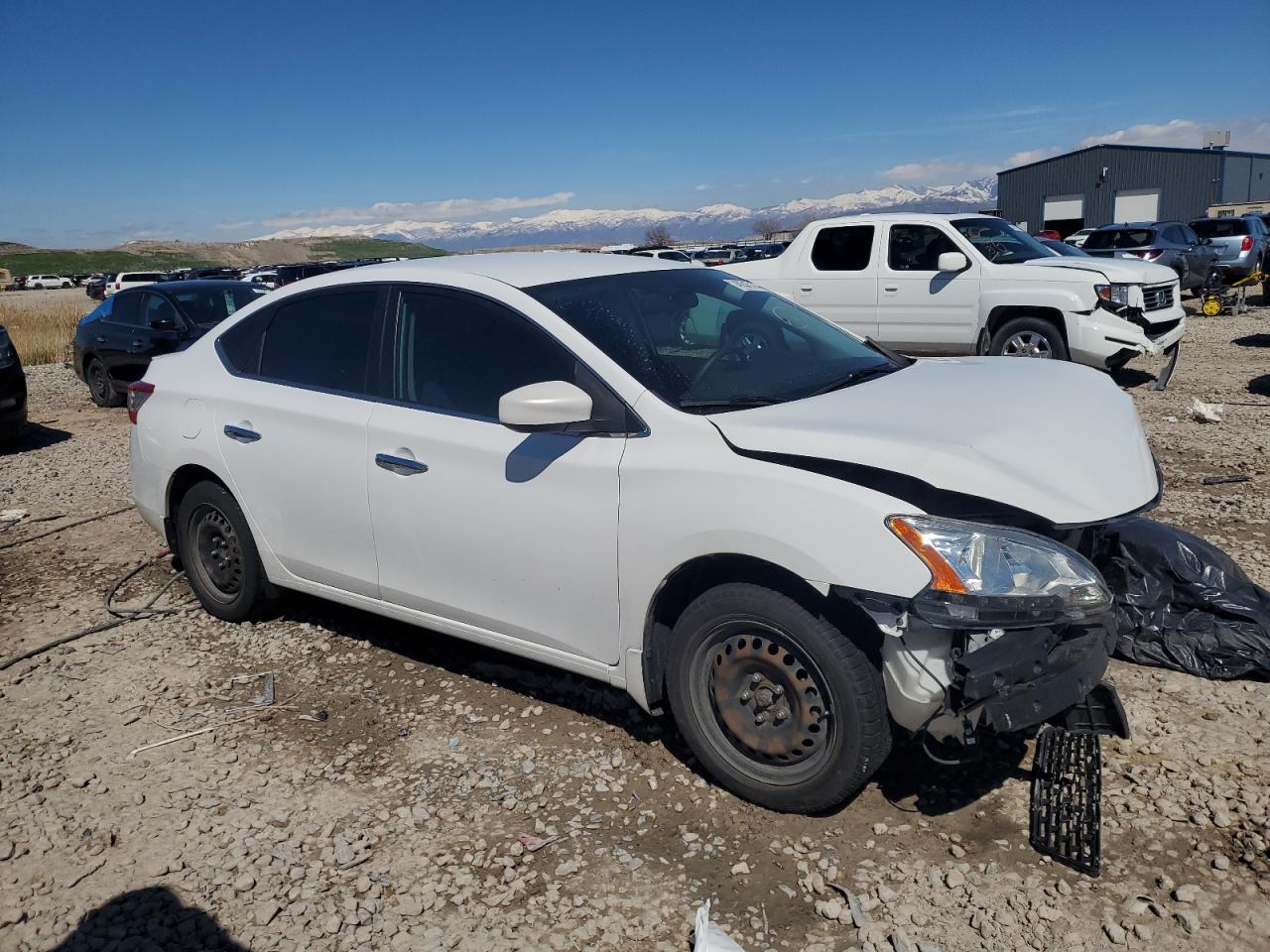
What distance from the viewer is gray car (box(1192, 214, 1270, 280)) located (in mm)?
21328

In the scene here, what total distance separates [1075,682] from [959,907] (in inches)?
28.8

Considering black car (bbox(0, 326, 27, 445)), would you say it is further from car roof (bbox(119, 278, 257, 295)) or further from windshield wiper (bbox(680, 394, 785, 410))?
windshield wiper (bbox(680, 394, 785, 410))

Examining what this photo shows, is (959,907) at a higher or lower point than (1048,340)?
lower

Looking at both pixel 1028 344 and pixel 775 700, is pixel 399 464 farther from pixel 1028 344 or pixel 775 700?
pixel 1028 344

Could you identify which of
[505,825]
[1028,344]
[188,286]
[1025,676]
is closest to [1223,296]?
[1028,344]

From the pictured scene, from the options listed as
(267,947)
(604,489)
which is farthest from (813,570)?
(267,947)

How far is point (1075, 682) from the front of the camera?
2.89 metres

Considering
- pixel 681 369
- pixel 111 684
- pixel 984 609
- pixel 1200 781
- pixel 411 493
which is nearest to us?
pixel 984 609

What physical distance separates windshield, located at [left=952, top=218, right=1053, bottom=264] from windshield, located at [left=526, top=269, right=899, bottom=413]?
7.31 meters

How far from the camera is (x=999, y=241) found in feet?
36.4

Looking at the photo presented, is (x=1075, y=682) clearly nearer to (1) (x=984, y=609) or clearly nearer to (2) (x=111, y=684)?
(1) (x=984, y=609)

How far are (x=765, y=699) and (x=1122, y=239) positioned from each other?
21230 millimetres

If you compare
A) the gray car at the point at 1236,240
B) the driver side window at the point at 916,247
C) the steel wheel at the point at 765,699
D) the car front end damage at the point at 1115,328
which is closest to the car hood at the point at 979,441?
the steel wheel at the point at 765,699

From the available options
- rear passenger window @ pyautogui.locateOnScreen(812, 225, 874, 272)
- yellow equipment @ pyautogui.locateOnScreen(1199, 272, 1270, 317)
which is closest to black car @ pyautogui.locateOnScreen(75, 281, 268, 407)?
rear passenger window @ pyautogui.locateOnScreen(812, 225, 874, 272)
